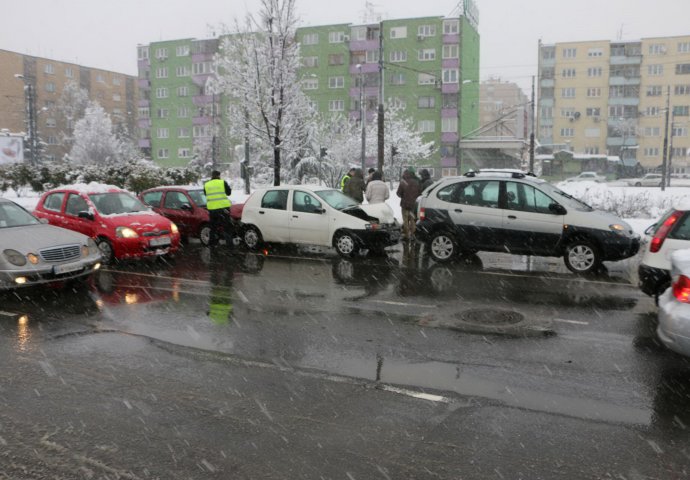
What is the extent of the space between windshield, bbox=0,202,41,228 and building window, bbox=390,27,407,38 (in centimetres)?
5896

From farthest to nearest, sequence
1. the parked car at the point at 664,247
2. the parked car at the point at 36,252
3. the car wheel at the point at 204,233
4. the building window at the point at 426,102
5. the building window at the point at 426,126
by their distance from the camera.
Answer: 1. the building window at the point at 426,102
2. the building window at the point at 426,126
3. the car wheel at the point at 204,233
4. the parked car at the point at 36,252
5. the parked car at the point at 664,247

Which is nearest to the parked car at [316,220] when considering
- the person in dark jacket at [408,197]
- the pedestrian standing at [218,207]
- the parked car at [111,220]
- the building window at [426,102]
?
the pedestrian standing at [218,207]

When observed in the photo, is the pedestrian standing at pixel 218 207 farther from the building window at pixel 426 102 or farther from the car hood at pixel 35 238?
the building window at pixel 426 102

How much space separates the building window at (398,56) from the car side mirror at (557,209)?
185ft

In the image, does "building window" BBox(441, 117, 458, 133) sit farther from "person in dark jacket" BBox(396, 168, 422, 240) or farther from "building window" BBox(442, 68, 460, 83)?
"person in dark jacket" BBox(396, 168, 422, 240)

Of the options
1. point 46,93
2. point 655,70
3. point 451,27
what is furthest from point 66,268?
point 46,93

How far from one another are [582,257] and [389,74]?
2245 inches

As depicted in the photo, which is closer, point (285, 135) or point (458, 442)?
point (458, 442)

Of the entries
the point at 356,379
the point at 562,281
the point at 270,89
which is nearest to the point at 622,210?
the point at 562,281

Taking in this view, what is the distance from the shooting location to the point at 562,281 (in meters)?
10.2

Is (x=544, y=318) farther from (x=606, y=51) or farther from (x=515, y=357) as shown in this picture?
(x=606, y=51)

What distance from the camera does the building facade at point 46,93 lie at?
284ft

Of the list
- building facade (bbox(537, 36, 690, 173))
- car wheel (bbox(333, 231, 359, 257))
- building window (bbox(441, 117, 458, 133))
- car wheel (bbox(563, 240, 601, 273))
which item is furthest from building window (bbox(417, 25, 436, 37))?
car wheel (bbox(563, 240, 601, 273))

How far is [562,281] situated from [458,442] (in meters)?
6.60
